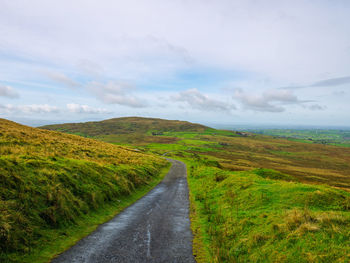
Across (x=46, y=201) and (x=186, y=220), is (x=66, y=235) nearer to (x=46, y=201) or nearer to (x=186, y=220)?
(x=46, y=201)

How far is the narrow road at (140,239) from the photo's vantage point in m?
10.4

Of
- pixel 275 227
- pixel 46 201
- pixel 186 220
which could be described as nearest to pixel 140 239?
pixel 186 220

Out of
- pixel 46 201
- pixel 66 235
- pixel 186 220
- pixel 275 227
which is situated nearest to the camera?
pixel 275 227

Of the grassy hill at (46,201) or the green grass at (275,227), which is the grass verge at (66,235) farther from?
the green grass at (275,227)

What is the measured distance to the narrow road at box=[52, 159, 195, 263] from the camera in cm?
1042

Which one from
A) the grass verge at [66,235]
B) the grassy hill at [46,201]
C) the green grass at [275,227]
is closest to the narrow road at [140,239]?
the grass verge at [66,235]

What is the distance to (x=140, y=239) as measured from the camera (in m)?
12.6

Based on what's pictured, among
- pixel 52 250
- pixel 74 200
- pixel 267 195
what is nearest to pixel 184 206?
pixel 267 195

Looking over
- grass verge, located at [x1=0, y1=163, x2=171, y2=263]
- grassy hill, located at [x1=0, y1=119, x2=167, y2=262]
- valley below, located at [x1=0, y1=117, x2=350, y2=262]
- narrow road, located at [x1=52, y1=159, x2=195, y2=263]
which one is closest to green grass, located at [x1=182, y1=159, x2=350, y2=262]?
valley below, located at [x1=0, y1=117, x2=350, y2=262]

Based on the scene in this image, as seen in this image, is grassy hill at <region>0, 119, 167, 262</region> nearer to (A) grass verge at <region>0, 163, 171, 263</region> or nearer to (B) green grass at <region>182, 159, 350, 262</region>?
(A) grass verge at <region>0, 163, 171, 263</region>

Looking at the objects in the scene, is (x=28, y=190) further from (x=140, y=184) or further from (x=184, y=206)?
(x=140, y=184)

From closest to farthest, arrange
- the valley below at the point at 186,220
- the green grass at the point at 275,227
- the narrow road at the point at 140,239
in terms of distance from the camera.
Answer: the green grass at the point at 275,227
the valley below at the point at 186,220
the narrow road at the point at 140,239

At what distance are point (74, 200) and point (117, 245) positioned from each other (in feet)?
21.1

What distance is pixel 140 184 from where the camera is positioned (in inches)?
1156
